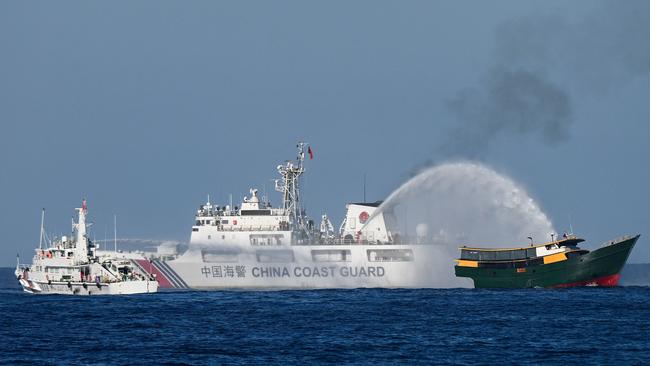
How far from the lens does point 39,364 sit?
44562 millimetres

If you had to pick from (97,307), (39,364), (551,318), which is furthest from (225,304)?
(39,364)

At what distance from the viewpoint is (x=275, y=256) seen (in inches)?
3425

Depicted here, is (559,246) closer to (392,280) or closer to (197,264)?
(392,280)

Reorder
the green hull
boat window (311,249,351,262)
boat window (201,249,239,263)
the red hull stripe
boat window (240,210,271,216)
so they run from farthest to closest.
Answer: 1. boat window (240,210,271,216)
2. the red hull stripe
3. boat window (201,249,239,263)
4. boat window (311,249,351,262)
5. the green hull

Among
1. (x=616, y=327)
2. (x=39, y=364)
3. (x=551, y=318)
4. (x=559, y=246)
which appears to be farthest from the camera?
(x=559, y=246)

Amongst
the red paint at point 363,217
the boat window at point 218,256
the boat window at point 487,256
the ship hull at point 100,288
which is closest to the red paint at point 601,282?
the boat window at point 487,256

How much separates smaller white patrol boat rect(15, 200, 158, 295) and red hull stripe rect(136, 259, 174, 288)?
6443 mm

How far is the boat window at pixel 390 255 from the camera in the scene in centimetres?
8481

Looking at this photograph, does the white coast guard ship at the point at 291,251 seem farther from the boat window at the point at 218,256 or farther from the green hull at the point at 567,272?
the green hull at the point at 567,272

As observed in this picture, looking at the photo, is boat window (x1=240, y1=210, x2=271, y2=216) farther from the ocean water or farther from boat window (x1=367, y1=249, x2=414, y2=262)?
the ocean water

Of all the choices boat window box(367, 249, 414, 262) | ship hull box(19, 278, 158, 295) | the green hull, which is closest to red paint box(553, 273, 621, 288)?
the green hull

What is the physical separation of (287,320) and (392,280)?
26.0 metres

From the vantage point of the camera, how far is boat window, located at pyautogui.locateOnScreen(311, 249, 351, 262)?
85975mm

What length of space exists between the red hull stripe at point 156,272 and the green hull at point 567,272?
25561 mm
